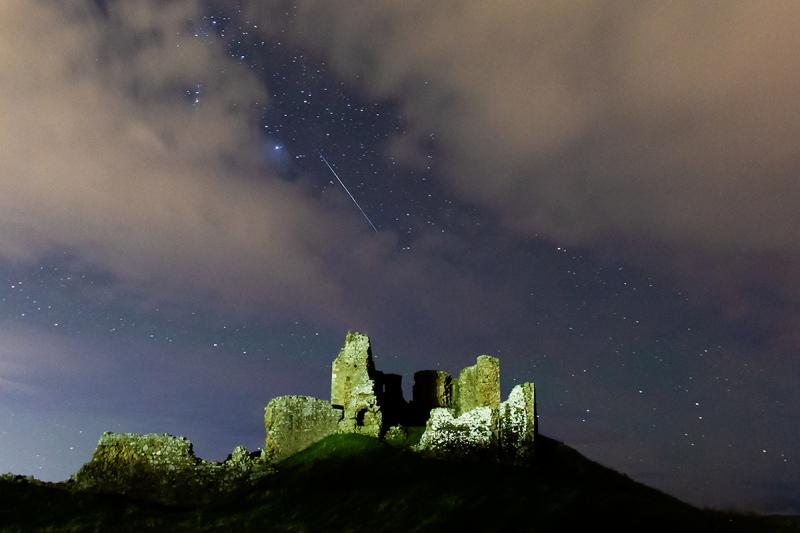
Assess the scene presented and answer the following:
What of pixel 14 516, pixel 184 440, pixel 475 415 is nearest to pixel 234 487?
pixel 184 440

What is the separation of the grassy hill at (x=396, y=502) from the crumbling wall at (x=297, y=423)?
5.35ft

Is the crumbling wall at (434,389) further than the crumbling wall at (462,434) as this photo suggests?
Yes

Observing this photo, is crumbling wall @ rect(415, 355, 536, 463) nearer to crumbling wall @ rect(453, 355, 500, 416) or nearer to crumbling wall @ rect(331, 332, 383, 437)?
A: crumbling wall @ rect(331, 332, 383, 437)

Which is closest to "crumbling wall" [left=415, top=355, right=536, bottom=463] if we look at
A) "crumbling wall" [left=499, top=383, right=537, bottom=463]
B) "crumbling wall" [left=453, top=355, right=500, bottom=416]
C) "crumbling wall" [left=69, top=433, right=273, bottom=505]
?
"crumbling wall" [left=499, top=383, right=537, bottom=463]

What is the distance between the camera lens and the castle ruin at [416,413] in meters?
37.2

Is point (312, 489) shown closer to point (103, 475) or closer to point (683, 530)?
point (103, 475)

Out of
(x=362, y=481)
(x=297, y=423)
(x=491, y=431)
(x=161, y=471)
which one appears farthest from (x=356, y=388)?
(x=161, y=471)

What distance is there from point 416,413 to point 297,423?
37.8 ft

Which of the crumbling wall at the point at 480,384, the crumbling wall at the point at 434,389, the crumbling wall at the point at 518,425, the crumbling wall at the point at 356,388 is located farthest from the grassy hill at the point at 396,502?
the crumbling wall at the point at 434,389

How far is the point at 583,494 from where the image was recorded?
1001 inches

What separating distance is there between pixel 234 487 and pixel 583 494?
22110 millimetres

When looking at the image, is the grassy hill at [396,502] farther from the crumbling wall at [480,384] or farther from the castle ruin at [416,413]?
the crumbling wall at [480,384]

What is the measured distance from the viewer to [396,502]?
28.8 m

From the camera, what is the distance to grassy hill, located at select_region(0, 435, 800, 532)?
23703 mm
